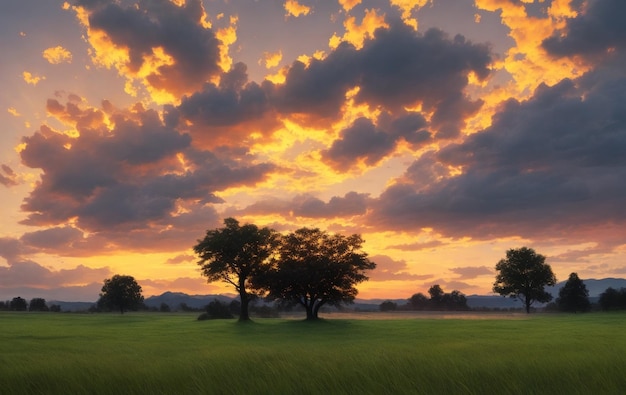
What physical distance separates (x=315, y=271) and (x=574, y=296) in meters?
76.4

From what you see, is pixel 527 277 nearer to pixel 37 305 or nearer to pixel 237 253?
pixel 237 253

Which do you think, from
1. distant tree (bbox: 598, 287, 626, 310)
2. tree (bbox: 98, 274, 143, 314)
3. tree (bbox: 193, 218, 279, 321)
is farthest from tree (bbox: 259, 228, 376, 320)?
tree (bbox: 98, 274, 143, 314)

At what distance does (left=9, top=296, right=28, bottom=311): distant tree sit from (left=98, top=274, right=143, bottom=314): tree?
3519cm

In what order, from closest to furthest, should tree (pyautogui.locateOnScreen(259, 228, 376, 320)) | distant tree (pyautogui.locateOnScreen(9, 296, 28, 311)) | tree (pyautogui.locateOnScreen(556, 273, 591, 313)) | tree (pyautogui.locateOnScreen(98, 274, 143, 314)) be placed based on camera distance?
tree (pyautogui.locateOnScreen(259, 228, 376, 320)) → tree (pyautogui.locateOnScreen(556, 273, 591, 313)) → tree (pyautogui.locateOnScreen(98, 274, 143, 314)) → distant tree (pyautogui.locateOnScreen(9, 296, 28, 311))

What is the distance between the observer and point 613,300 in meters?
117

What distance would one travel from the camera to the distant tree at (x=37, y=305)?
163 metres

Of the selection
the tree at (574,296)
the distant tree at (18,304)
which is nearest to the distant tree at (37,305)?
the distant tree at (18,304)

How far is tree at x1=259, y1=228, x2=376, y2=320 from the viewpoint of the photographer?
74.8m

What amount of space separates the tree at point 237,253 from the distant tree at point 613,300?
87.7 meters

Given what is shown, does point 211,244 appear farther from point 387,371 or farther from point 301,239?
point 387,371

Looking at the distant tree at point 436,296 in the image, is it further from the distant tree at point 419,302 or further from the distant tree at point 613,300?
the distant tree at point 613,300

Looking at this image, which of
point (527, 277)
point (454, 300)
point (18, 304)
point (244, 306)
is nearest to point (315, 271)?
point (244, 306)

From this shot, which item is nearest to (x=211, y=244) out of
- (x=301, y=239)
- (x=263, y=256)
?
(x=263, y=256)

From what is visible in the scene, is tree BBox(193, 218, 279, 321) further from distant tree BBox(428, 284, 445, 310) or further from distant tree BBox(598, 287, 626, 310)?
distant tree BBox(428, 284, 445, 310)
